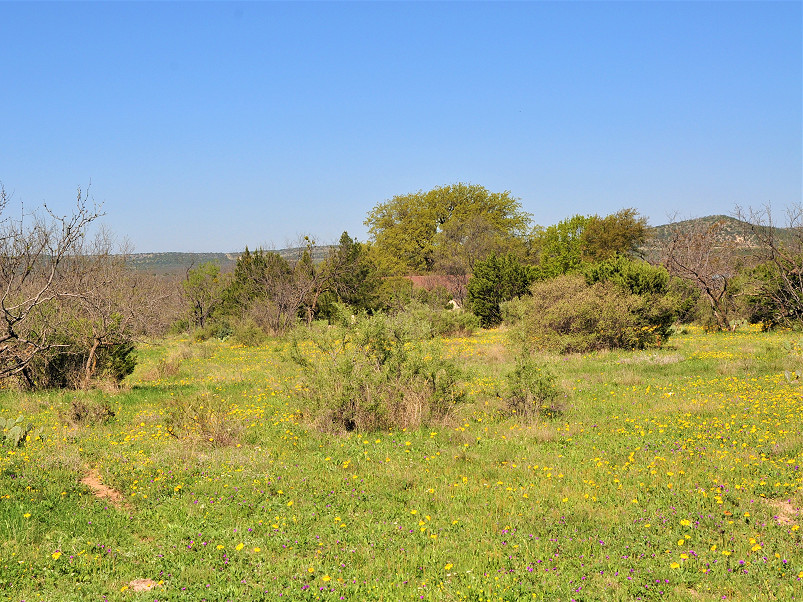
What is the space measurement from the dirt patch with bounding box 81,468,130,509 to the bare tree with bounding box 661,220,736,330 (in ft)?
82.2

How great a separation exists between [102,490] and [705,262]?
29.8 meters

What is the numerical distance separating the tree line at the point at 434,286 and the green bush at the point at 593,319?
0.15 ft

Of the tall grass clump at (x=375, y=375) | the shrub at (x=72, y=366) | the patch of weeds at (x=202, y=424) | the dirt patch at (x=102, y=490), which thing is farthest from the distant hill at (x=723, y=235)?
the dirt patch at (x=102, y=490)

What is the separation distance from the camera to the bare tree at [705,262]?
27069 millimetres

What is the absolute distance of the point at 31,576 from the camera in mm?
4805

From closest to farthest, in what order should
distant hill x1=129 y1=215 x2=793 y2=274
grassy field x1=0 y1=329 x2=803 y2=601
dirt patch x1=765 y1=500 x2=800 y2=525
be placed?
grassy field x1=0 y1=329 x2=803 y2=601 < dirt patch x1=765 y1=500 x2=800 y2=525 < distant hill x1=129 y1=215 x2=793 y2=274

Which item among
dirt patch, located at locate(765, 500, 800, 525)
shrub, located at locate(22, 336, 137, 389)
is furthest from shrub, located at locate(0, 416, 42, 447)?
dirt patch, located at locate(765, 500, 800, 525)

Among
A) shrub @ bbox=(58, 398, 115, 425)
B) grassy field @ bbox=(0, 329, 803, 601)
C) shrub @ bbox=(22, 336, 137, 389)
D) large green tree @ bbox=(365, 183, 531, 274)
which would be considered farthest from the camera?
large green tree @ bbox=(365, 183, 531, 274)

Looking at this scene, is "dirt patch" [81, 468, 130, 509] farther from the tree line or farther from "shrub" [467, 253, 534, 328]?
"shrub" [467, 253, 534, 328]

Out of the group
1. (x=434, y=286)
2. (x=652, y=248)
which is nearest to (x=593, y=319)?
(x=434, y=286)

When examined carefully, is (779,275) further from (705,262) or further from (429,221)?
(429,221)

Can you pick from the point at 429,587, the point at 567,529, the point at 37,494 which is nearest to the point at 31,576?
the point at 37,494

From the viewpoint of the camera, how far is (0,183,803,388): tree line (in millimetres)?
14391

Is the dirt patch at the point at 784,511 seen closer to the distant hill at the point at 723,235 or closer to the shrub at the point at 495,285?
the distant hill at the point at 723,235
